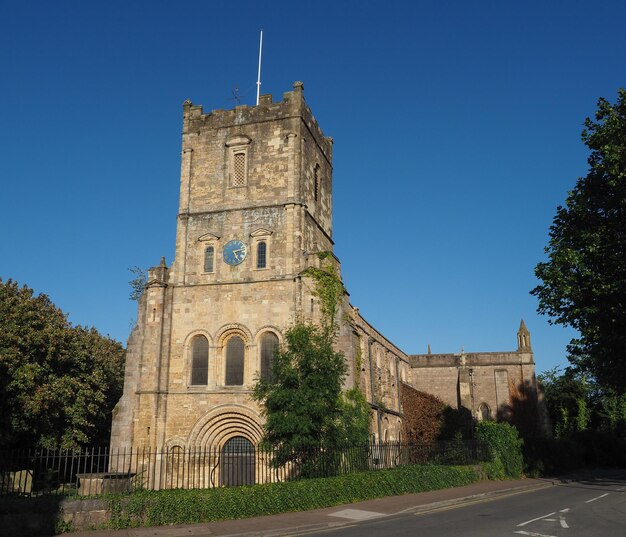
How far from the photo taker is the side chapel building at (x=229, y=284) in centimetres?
2770

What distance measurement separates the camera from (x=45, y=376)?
99.3 feet

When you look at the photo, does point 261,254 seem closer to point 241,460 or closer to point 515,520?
point 241,460

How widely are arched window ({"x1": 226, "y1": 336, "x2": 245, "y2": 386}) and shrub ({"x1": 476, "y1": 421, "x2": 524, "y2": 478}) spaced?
12.6 meters

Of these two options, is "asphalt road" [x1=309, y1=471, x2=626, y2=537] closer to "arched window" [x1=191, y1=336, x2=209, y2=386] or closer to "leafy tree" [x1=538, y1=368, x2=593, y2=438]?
"arched window" [x1=191, y1=336, x2=209, y2=386]

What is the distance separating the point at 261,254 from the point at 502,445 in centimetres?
1545

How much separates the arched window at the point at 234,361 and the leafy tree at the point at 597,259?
1365cm

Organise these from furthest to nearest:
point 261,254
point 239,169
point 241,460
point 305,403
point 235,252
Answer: point 239,169 < point 235,252 < point 261,254 < point 241,460 < point 305,403

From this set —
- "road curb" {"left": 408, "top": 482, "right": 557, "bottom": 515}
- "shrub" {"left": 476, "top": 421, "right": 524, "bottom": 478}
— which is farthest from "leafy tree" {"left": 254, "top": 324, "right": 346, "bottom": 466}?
"shrub" {"left": 476, "top": 421, "right": 524, "bottom": 478}

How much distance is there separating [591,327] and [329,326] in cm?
1098

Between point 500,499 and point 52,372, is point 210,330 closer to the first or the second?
point 52,372

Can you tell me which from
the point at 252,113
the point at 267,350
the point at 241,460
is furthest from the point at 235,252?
the point at 241,460

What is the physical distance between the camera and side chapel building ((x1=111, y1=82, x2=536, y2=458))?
27703 millimetres

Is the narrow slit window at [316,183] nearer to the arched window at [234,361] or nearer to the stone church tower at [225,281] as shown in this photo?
the stone church tower at [225,281]

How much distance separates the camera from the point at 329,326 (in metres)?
27.5
